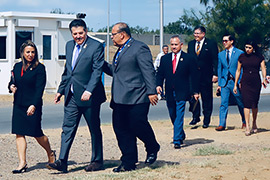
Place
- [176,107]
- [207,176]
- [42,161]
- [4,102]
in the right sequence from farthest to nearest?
[4,102] < [176,107] < [42,161] < [207,176]

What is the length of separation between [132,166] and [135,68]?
1248 millimetres

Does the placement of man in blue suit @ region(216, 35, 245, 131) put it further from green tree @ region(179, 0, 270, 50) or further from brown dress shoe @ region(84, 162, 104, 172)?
green tree @ region(179, 0, 270, 50)

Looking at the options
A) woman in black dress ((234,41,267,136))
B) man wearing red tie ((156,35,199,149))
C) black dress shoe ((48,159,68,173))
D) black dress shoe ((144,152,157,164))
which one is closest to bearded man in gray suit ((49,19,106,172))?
black dress shoe ((48,159,68,173))

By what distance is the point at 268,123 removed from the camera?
1449 cm

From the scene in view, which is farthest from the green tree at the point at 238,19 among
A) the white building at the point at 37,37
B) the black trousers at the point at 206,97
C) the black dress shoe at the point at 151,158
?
the black dress shoe at the point at 151,158

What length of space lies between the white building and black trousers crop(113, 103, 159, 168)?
57.2 ft

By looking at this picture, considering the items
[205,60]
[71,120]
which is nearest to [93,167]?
[71,120]

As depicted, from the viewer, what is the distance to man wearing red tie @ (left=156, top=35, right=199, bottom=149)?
34.3ft

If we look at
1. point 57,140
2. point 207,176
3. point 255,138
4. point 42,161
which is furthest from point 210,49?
→ point 207,176

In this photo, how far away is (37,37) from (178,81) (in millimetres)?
15939

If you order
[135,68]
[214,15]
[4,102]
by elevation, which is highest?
[214,15]

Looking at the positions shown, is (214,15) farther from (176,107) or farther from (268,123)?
(176,107)

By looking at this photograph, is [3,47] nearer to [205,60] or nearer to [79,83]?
[205,60]

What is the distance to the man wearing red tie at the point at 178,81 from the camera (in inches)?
412
